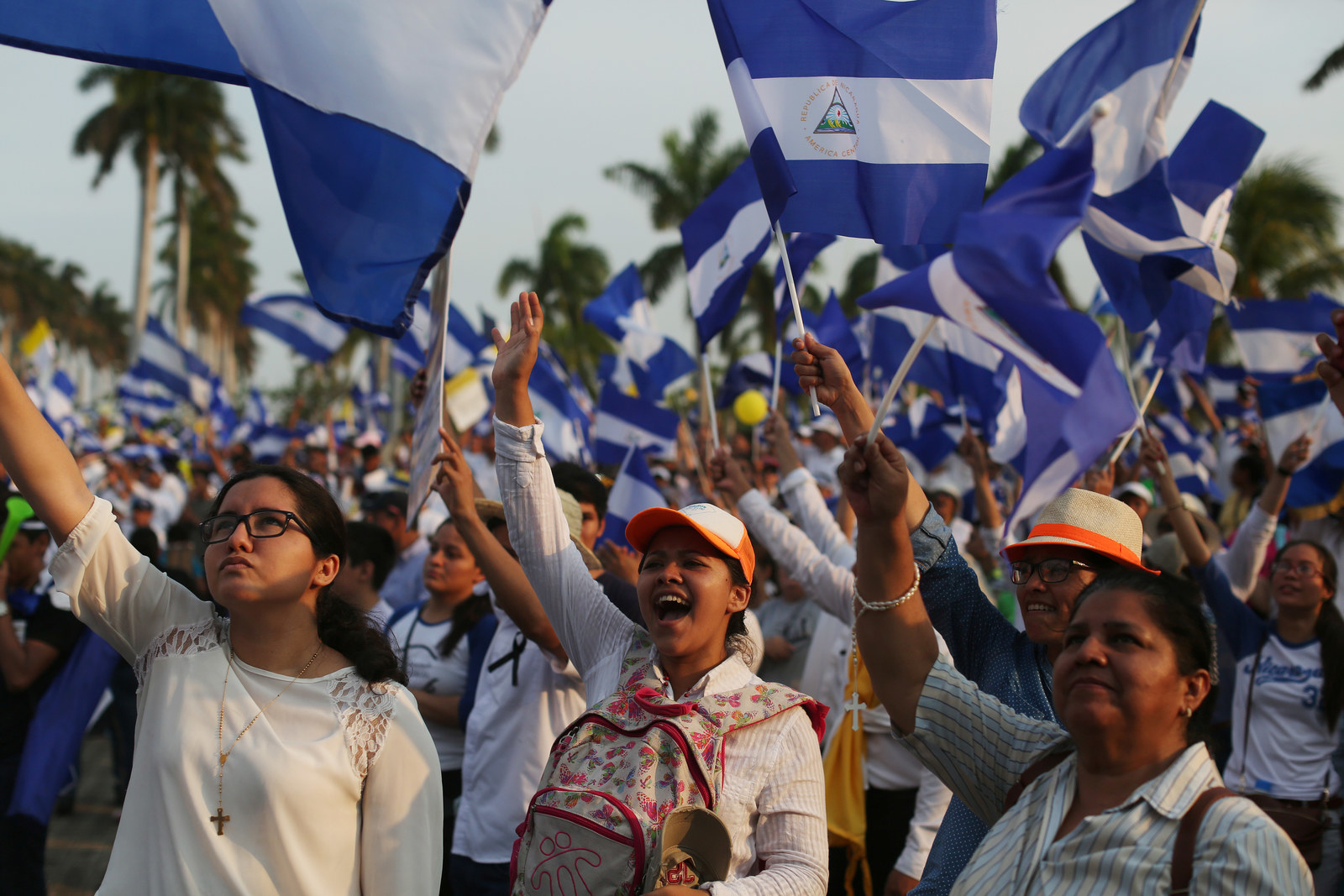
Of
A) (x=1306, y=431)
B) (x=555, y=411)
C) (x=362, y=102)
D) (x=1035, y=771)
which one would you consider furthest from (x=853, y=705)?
(x=555, y=411)

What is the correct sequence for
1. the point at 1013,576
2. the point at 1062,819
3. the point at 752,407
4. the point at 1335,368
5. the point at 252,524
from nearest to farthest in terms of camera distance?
the point at 1062,819
the point at 252,524
the point at 1335,368
the point at 1013,576
the point at 752,407

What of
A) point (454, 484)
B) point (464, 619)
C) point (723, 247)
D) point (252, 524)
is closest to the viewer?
point (252, 524)

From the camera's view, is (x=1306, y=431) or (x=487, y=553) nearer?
(x=487, y=553)

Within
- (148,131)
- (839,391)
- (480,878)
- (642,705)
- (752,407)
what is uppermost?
(148,131)

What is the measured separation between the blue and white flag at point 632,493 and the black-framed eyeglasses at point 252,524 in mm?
3867

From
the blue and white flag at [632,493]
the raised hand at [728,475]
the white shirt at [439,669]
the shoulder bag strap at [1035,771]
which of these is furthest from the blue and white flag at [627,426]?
the shoulder bag strap at [1035,771]

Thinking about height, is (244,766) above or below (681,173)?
below

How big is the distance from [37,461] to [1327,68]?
29.2 m

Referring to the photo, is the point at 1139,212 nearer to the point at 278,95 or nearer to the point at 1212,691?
the point at 1212,691

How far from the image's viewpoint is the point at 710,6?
367 cm

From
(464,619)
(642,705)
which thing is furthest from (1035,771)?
(464,619)

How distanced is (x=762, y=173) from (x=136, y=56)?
180cm

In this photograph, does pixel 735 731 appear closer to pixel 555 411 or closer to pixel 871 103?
pixel 871 103

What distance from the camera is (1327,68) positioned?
2553cm
